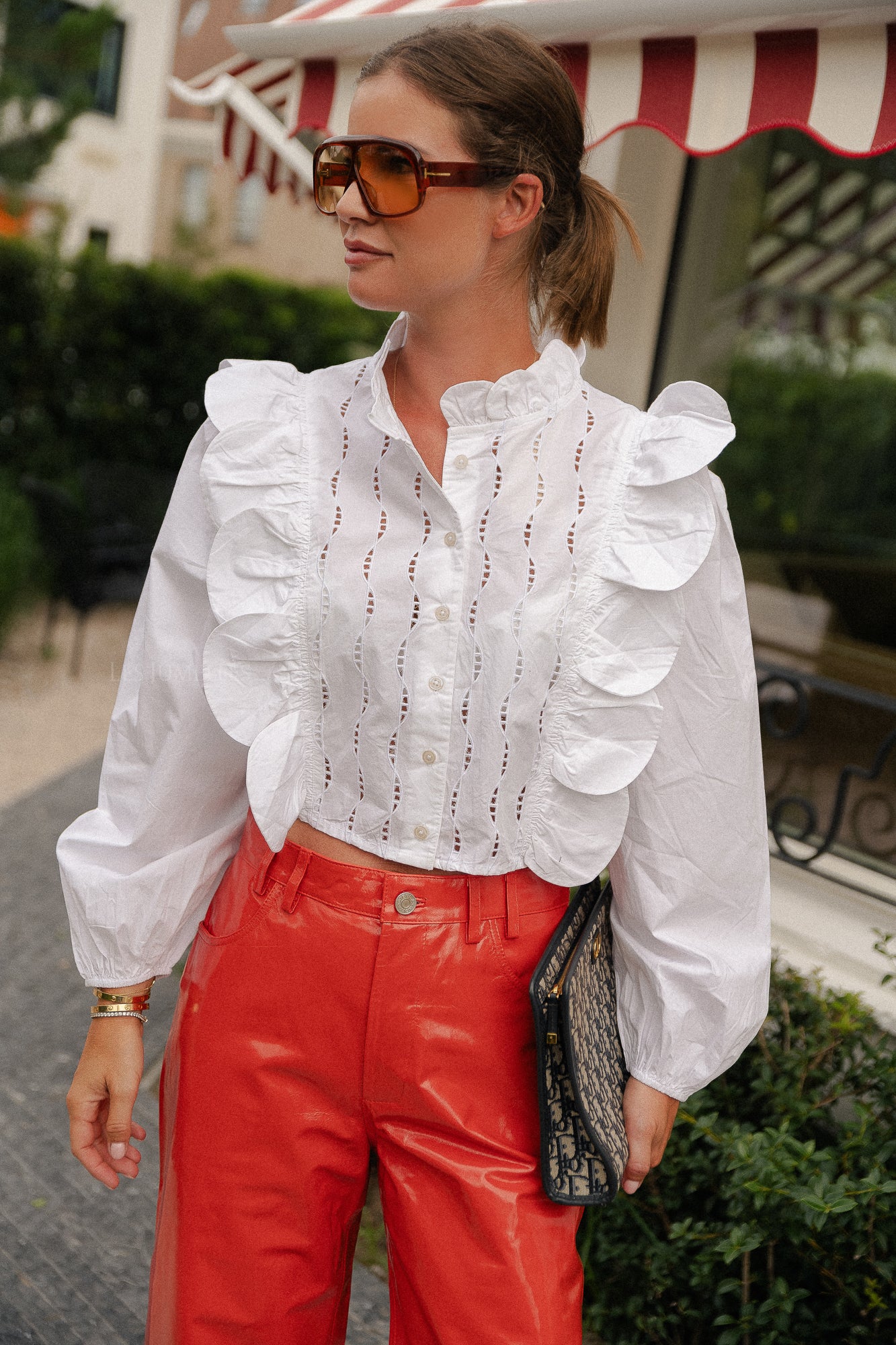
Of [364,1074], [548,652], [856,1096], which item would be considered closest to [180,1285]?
[364,1074]

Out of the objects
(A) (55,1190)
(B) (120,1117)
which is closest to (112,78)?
(A) (55,1190)

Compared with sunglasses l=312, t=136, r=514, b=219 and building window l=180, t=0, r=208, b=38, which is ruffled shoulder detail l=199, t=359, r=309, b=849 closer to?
sunglasses l=312, t=136, r=514, b=219

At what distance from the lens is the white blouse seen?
4.54 ft

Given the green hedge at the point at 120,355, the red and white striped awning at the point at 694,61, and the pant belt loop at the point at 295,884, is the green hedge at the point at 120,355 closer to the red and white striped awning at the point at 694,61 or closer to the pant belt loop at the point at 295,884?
the red and white striped awning at the point at 694,61

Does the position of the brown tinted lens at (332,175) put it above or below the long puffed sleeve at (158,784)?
above

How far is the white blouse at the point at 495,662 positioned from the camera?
1383mm

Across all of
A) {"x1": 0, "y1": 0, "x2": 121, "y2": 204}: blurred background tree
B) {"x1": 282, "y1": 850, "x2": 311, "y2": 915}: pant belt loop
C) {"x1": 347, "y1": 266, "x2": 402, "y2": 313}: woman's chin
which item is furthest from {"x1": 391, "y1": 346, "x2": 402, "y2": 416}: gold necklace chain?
{"x1": 0, "y1": 0, "x2": 121, "y2": 204}: blurred background tree

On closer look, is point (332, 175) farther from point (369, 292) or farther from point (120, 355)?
point (120, 355)

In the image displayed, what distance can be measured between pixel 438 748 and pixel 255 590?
0.28 metres

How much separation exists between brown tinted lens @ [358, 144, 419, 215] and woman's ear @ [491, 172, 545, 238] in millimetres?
110

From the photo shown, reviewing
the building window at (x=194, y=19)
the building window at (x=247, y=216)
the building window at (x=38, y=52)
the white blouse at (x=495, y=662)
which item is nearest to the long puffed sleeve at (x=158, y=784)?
the white blouse at (x=495, y=662)

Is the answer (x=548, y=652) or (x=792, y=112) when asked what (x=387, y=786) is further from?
(x=792, y=112)

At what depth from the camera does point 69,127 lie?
26.1ft

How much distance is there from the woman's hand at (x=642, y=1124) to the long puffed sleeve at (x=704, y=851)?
17 millimetres
